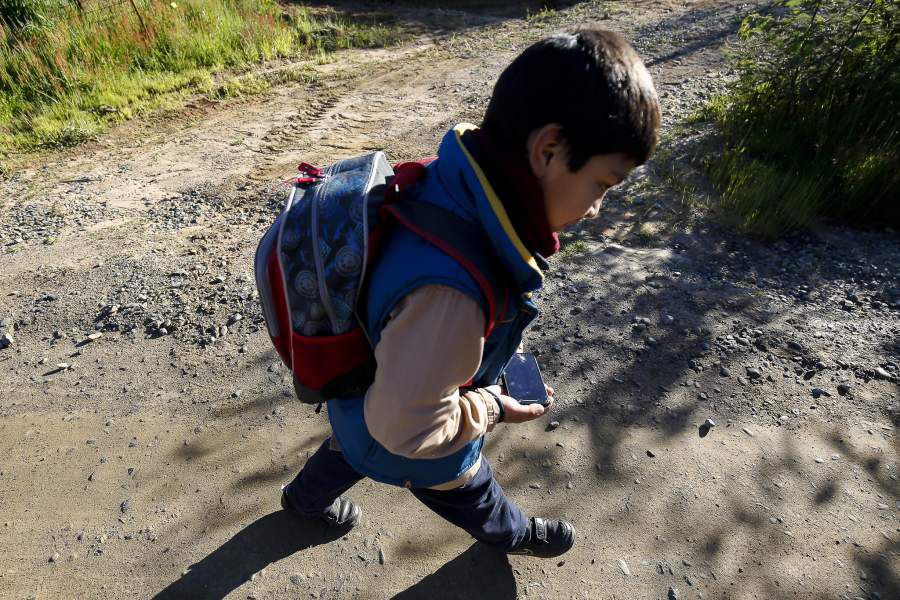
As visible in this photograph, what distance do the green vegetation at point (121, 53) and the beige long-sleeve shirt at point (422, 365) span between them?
6.42 m

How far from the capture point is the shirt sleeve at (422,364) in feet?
3.58

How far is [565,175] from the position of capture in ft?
3.90

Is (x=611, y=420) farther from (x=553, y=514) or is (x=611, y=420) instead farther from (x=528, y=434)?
(x=553, y=514)

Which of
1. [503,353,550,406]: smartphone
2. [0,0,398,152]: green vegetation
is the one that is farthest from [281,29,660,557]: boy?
[0,0,398,152]: green vegetation

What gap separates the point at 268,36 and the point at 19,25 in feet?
11.3

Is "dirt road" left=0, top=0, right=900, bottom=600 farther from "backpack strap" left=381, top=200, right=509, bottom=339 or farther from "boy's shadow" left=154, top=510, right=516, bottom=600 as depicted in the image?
"backpack strap" left=381, top=200, right=509, bottom=339

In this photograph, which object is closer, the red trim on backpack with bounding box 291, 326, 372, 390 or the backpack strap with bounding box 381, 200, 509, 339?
the backpack strap with bounding box 381, 200, 509, 339

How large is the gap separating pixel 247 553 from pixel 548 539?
1.21 meters

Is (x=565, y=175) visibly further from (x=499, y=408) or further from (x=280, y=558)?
(x=280, y=558)

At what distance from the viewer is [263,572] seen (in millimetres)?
2186

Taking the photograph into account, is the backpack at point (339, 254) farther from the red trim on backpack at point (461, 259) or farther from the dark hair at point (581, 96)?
the dark hair at point (581, 96)

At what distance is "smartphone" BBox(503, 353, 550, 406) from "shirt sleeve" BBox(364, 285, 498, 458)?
1.89 feet

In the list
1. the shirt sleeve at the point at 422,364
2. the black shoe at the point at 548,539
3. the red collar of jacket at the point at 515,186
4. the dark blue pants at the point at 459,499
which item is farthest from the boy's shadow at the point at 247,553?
the red collar of jacket at the point at 515,186

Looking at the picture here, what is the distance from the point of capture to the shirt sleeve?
1090 mm
